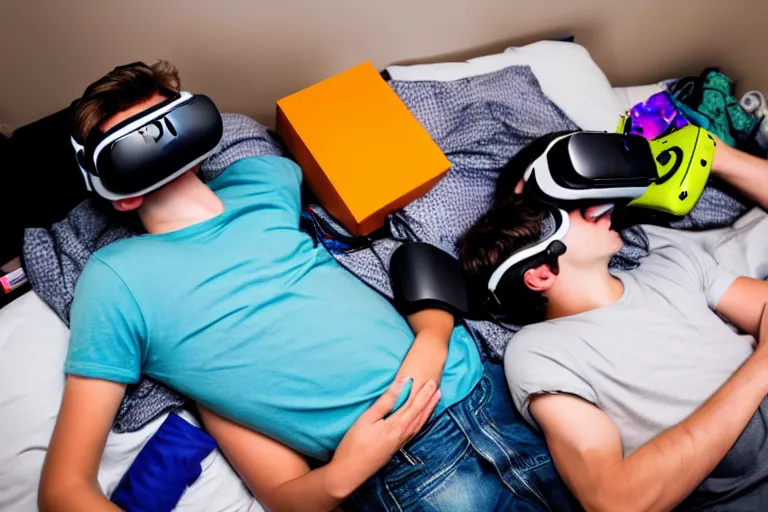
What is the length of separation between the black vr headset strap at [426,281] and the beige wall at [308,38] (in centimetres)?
62

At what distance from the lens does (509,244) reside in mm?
1225

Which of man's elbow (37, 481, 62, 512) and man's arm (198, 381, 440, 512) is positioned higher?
man's elbow (37, 481, 62, 512)

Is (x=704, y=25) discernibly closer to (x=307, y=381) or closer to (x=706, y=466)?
(x=706, y=466)

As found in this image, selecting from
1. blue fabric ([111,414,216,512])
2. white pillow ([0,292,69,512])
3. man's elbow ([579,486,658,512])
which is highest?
white pillow ([0,292,69,512])

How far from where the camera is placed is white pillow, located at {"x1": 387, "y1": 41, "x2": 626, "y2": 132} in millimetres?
1597

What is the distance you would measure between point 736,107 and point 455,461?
1.27 metres

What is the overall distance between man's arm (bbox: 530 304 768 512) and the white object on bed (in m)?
0.61

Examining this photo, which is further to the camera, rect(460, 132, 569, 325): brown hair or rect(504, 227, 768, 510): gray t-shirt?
rect(460, 132, 569, 325): brown hair

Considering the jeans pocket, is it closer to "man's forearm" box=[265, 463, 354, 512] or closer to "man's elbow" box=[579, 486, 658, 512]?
"man's forearm" box=[265, 463, 354, 512]

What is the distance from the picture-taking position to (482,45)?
1.73 m

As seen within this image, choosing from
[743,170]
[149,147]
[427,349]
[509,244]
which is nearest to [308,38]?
[149,147]

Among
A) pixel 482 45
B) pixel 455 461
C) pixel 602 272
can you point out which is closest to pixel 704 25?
pixel 482 45

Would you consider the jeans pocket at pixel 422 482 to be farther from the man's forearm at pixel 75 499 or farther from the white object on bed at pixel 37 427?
the man's forearm at pixel 75 499

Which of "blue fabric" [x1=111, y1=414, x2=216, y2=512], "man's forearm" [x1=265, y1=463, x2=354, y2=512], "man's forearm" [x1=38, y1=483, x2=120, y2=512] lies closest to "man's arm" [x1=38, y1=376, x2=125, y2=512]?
"man's forearm" [x1=38, y1=483, x2=120, y2=512]
